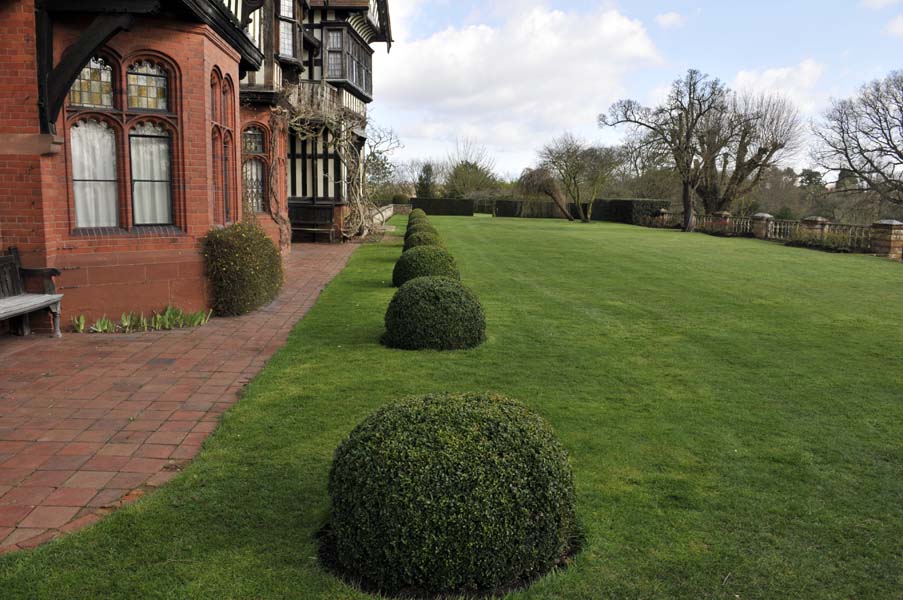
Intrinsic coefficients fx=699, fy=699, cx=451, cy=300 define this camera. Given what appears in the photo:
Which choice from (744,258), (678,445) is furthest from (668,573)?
(744,258)

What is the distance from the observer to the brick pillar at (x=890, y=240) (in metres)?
24.2

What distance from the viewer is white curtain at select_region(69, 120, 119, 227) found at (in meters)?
9.13

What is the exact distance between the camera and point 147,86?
9539 mm

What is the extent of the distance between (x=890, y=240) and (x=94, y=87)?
25015mm

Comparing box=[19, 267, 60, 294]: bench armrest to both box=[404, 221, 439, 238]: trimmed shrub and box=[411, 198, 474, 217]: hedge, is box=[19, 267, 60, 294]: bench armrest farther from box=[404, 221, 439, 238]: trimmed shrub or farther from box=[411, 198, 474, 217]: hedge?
box=[411, 198, 474, 217]: hedge

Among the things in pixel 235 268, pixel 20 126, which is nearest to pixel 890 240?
pixel 235 268

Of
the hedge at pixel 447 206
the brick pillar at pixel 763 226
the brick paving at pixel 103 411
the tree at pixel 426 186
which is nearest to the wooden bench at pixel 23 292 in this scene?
the brick paving at pixel 103 411

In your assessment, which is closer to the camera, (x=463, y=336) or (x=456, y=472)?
(x=456, y=472)

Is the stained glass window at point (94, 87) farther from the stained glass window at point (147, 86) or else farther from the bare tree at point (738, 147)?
the bare tree at point (738, 147)

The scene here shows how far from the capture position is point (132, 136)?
9562 mm

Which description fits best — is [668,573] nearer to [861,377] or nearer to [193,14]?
[861,377]

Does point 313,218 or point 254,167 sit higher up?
point 254,167

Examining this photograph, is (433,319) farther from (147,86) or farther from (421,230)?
(421,230)

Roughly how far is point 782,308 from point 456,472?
1049 cm
